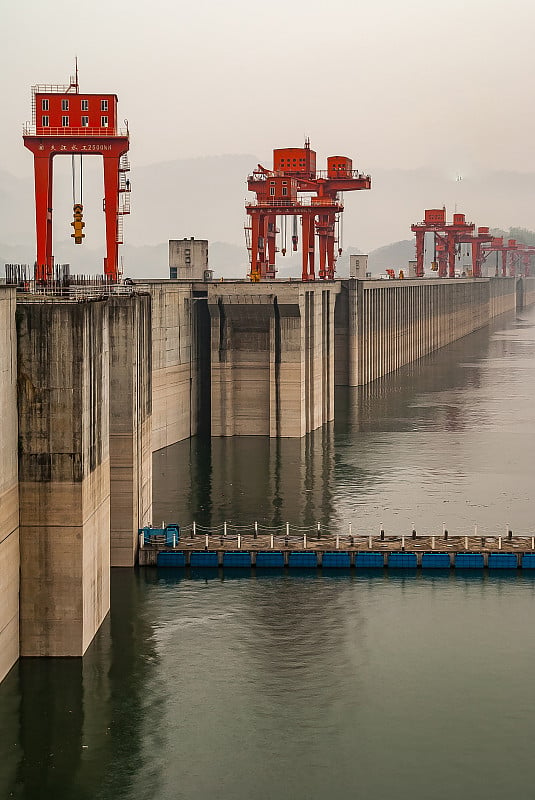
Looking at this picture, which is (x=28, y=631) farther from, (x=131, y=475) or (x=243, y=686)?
(x=131, y=475)

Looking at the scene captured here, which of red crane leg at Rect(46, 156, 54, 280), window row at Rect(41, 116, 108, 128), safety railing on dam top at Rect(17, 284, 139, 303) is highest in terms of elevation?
window row at Rect(41, 116, 108, 128)

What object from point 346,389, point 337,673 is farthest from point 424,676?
point 346,389

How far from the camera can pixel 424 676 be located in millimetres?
37969

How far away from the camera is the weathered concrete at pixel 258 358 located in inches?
3282

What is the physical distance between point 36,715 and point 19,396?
9.14m

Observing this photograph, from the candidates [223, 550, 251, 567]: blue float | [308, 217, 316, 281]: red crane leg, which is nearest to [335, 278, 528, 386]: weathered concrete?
[308, 217, 316, 281]: red crane leg

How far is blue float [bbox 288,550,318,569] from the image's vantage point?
49.4 m

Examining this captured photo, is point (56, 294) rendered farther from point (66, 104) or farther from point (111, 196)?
point (66, 104)

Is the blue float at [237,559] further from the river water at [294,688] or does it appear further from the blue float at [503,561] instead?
the blue float at [503,561]

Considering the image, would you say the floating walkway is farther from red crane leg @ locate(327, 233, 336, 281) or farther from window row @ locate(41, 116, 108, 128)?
red crane leg @ locate(327, 233, 336, 281)

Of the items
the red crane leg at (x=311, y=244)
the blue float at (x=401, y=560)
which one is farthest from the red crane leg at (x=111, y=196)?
the red crane leg at (x=311, y=244)

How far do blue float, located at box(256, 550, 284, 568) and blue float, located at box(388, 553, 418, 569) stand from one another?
4.24 meters

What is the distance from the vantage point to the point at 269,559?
49469 mm

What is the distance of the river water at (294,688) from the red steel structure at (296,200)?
49.8 meters
